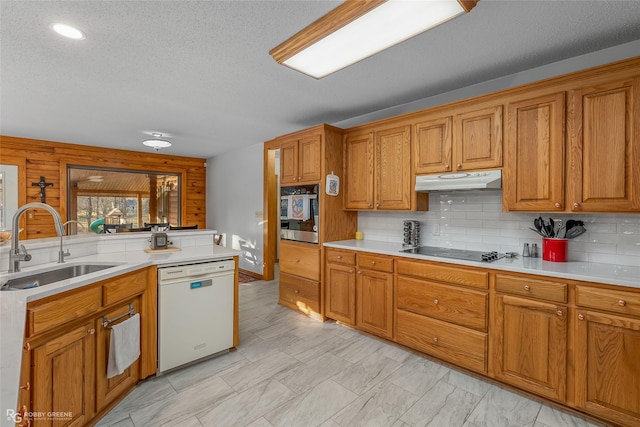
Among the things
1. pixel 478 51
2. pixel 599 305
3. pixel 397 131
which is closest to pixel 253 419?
pixel 599 305

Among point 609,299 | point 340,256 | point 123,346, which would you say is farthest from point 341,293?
point 609,299

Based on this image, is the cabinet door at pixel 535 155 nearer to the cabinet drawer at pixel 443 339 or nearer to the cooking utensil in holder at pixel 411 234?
the cooking utensil in holder at pixel 411 234

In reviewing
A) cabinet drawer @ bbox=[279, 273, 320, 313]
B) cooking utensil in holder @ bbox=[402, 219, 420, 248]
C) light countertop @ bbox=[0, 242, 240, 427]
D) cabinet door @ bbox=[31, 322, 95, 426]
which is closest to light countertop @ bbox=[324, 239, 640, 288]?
cooking utensil in holder @ bbox=[402, 219, 420, 248]

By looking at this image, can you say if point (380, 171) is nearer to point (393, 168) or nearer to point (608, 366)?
point (393, 168)

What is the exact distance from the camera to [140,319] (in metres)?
2.21

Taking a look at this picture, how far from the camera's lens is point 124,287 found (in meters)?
2.02

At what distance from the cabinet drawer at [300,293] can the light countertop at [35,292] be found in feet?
3.90

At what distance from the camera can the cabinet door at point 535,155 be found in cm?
218

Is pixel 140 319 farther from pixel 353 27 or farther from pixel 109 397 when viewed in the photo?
pixel 353 27

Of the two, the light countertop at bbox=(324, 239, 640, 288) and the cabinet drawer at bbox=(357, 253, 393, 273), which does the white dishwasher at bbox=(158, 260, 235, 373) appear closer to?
the cabinet drawer at bbox=(357, 253, 393, 273)

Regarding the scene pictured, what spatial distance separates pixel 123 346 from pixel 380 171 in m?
2.68

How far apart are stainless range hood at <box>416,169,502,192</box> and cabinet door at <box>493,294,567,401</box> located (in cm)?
88

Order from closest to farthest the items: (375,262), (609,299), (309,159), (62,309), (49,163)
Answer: (62,309), (609,299), (375,262), (309,159), (49,163)

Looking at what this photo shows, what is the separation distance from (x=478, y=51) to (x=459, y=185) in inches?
40.6
